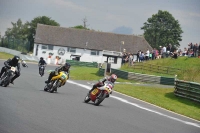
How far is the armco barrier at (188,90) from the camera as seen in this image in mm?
29094

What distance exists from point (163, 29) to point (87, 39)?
16.2 meters

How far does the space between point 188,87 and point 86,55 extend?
67.8 metres

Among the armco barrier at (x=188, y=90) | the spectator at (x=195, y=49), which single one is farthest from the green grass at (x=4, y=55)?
the armco barrier at (x=188, y=90)

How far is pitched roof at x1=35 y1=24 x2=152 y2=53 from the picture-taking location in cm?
9781

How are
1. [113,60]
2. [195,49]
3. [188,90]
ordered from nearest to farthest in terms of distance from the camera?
[188,90], [195,49], [113,60]

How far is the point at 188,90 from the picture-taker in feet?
99.4

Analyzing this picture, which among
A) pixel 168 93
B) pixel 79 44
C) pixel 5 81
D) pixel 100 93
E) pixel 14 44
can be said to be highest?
pixel 79 44

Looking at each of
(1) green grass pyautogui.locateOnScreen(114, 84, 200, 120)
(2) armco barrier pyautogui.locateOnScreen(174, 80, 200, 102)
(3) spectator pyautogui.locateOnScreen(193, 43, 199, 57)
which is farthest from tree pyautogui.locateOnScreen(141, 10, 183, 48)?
(2) armco barrier pyautogui.locateOnScreen(174, 80, 200, 102)

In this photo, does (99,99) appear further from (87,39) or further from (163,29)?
(87,39)

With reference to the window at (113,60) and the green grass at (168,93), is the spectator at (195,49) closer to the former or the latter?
the green grass at (168,93)

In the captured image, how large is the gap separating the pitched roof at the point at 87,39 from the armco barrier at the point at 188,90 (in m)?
65.7

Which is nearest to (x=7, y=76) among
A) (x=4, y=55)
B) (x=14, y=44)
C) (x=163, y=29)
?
(x=4, y=55)

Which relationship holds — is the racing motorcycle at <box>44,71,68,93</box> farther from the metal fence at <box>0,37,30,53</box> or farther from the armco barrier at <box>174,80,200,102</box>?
the metal fence at <box>0,37,30,53</box>

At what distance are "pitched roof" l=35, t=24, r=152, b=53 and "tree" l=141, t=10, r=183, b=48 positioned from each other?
4.06 meters
